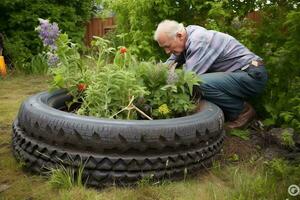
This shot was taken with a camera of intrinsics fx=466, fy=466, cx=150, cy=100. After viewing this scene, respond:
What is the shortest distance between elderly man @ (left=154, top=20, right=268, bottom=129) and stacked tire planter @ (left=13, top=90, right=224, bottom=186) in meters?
0.83

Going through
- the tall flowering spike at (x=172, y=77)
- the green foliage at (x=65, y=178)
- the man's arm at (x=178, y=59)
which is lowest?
the green foliage at (x=65, y=178)

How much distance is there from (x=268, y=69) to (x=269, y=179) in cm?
176

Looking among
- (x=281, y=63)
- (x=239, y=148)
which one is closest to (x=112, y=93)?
(x=239, y=148)

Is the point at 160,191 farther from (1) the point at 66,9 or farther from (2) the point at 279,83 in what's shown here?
(1) the point at 66,9

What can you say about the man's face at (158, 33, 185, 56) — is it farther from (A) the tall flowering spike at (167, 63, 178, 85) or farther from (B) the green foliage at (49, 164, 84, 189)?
(B) the green foliage at (49, 164, 84, 189)

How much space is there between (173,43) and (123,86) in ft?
2.94

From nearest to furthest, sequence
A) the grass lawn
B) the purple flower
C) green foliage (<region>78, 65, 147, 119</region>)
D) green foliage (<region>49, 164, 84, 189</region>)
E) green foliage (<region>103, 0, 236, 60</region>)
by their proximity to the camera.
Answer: the grass lawn
green foliage (<region>49, 164, 84, 189</region>)
green foliage (<region>78, 65, 147, 119</region>)
the purple flower
green foliage (<region>103, 0, 236, 60</region>)

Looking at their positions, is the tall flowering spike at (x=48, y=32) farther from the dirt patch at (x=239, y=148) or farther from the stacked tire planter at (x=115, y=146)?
the dirt patch at (x=239, y=148)

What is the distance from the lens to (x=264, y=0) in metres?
4.74

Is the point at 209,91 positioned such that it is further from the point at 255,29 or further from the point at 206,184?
the point at 206,184

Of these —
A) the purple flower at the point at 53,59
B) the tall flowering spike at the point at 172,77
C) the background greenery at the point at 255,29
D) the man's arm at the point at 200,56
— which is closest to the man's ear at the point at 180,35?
the man's arm at the point at 200,56

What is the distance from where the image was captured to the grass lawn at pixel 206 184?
3.08 meters

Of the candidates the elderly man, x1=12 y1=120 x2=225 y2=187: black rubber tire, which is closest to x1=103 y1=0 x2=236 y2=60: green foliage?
the elderly man

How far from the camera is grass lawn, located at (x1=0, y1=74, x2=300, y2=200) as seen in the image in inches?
121
